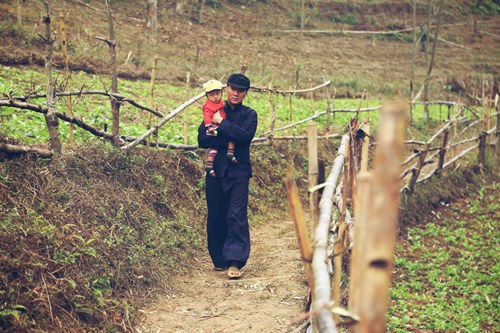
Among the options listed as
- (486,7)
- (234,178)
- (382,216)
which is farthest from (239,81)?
(486,7)

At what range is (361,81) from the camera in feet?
68.1

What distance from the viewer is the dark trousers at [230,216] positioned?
537 centimetres

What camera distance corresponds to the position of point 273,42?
24.9 meters

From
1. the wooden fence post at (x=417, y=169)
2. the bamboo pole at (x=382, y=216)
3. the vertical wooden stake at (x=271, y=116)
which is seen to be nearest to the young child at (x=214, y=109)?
the vertical wooden stake at (x=271, y=116)

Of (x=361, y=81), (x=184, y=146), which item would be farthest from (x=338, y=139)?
(x=361, y=81)

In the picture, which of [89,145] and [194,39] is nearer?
[89,145]

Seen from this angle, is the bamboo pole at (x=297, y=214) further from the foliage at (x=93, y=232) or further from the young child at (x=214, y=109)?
the young child at (x=214, y=109)

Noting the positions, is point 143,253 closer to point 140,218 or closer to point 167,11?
point 140,218

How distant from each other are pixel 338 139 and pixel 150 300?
6.72 meters

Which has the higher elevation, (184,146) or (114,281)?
(184,146)

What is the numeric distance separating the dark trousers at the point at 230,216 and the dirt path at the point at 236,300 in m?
0.25

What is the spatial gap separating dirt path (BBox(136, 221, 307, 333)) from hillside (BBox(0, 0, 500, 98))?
7.11m

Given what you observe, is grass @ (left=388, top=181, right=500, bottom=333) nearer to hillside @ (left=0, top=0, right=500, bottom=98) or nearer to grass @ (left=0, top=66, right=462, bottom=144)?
grass @ (left=0, top=66, right=462, bottom=144)

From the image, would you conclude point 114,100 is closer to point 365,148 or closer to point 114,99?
point 114,99
